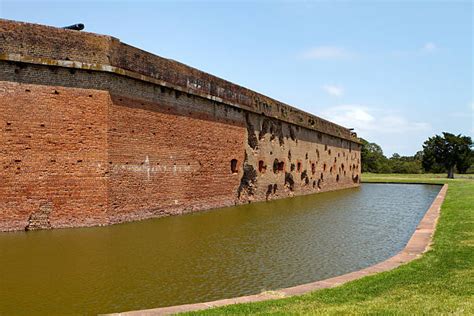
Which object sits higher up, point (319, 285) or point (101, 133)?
point (101, 133)

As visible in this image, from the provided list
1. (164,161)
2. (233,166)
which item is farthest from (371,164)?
(164,161)

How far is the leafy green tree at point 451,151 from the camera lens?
52.4 meters

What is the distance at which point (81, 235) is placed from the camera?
9.38 m

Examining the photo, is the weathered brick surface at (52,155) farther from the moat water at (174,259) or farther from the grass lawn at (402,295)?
the grass lawn at (402,295)

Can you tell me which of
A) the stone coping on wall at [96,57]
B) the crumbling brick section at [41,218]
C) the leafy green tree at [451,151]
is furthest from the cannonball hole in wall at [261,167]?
the leafy green tree at [451,151]

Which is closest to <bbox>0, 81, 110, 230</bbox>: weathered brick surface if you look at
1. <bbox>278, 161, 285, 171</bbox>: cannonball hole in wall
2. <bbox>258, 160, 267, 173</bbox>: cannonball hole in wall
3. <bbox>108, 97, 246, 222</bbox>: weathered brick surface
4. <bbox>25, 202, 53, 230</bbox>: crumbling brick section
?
<bbox>25, 202, 53, 230</bbox>: crumbling brick section

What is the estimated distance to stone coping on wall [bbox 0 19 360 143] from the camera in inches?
397

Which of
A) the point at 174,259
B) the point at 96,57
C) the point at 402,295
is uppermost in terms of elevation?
the point at 96,57

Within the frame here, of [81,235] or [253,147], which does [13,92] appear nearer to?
[81,235]

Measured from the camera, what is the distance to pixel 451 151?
52.9 m

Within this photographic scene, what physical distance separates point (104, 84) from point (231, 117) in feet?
22.0

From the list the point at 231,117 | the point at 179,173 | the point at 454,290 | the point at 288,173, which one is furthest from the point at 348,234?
the point at 288,173

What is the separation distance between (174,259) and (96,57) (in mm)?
6361

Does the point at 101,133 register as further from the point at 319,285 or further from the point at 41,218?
the point at 319,285
